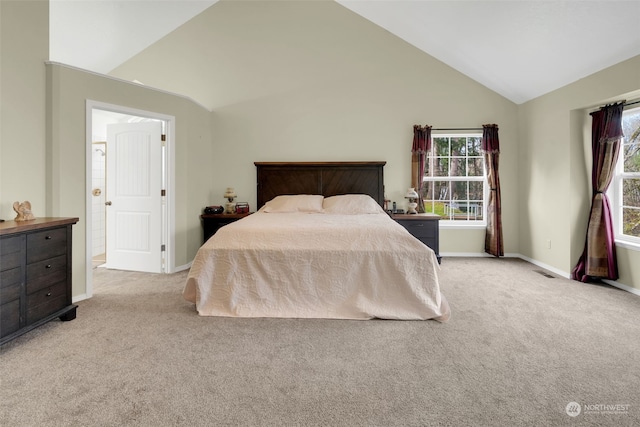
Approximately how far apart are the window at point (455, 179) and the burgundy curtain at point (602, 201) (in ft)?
4.57

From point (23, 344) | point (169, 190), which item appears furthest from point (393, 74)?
point (23, 344)

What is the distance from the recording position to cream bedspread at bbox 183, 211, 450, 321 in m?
2.47

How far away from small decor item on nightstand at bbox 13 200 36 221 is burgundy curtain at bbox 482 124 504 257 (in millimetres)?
5272

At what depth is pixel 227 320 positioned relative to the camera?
2430mm

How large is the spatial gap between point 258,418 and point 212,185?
388cm

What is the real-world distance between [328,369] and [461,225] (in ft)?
12.1

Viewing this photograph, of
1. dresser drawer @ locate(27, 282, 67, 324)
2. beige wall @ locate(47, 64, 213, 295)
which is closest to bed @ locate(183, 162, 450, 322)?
dresser drawer @ locate(27, 282, 67, 324)

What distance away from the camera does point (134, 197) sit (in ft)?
12.9

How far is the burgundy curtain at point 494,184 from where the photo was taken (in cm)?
443

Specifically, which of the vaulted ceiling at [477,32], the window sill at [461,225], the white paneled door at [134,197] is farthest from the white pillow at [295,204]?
Answer: the vaulted ceiling at [477,32]

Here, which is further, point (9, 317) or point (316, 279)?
point (316, 279)

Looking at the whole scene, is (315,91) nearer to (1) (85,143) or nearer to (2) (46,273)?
(1) (85,143)

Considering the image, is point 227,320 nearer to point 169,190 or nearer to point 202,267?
point 202,267

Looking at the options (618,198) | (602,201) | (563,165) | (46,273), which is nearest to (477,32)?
(563,165)
